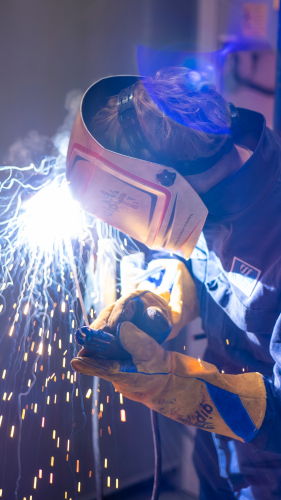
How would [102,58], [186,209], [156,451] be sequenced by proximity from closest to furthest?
[186,209], [102,58], [156,451]

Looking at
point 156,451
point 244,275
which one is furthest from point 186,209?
point 156,451

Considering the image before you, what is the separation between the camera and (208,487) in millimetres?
1415

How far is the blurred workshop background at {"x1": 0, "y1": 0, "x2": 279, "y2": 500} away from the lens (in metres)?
0.93

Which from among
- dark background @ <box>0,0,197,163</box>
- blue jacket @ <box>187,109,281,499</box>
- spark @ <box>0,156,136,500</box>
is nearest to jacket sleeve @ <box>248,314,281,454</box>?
blue jacket @ <box>187,109,281,499</box>

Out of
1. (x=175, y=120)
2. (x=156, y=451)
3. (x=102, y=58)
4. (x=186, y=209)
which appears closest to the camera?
(x=175, y=120)

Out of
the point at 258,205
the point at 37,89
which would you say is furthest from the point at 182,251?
the point at 37,89

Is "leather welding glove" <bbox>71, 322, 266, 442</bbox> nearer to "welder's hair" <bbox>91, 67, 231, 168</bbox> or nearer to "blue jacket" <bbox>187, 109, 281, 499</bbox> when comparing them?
"blue jacket" <bbox>187, 109, 281, 499</bbox>

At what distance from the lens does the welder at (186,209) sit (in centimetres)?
89

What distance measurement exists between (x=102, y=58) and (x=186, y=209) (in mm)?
667

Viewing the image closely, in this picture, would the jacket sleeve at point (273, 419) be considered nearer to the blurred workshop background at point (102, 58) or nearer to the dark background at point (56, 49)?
the blurred workshop background at point (102, 58)

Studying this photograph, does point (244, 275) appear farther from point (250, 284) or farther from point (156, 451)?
point (156, 451)

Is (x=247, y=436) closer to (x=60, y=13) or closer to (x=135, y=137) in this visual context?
(x=135, y=137)

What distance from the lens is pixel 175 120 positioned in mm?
879

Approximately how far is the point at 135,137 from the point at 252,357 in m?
0.99
